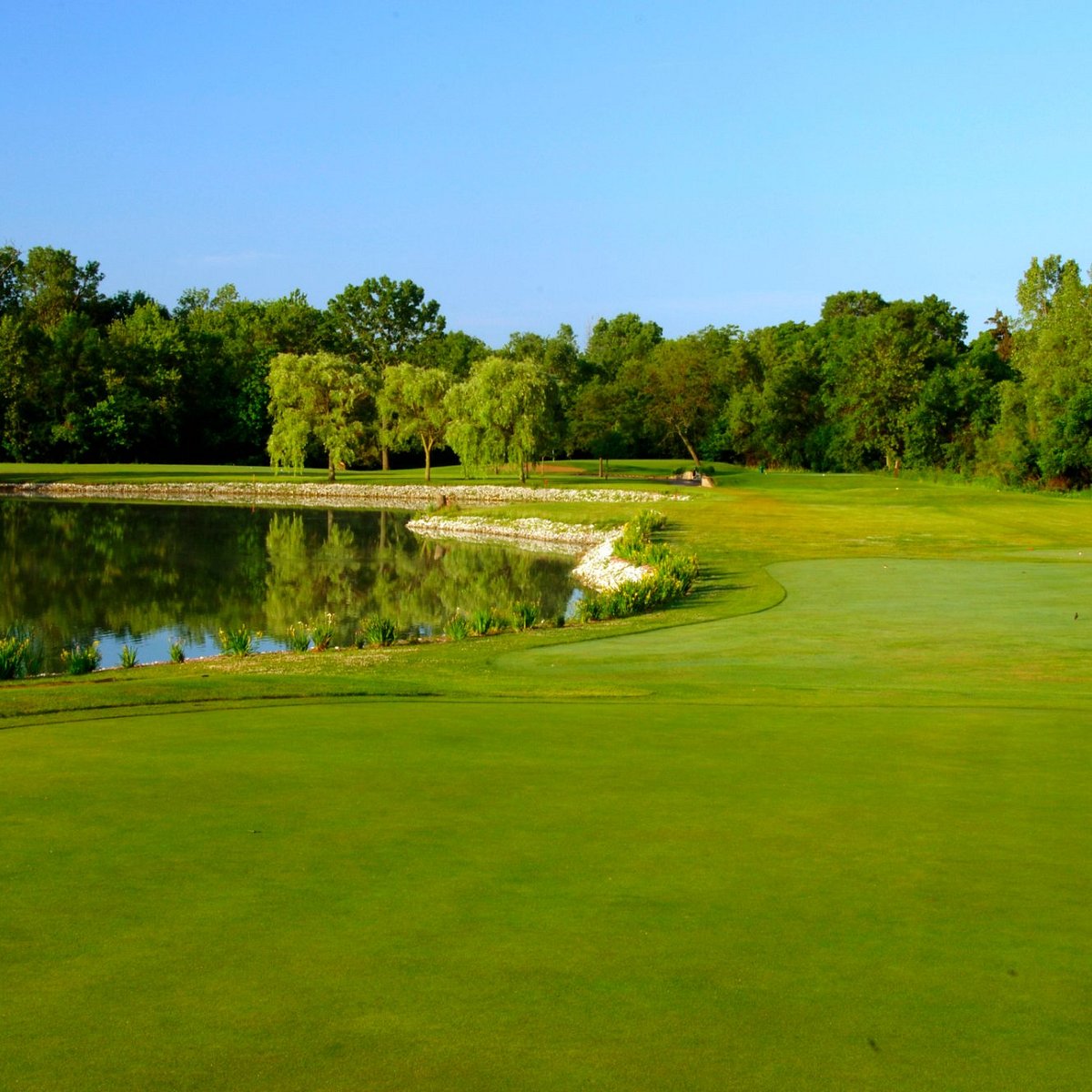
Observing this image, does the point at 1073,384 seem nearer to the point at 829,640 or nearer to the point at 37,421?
the point at 829,640

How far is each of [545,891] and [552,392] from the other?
63.2 m

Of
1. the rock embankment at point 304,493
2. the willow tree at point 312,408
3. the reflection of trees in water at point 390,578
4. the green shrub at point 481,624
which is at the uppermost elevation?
the willow tree at point 312,408

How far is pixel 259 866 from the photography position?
231 inches

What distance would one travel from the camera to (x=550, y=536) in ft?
160

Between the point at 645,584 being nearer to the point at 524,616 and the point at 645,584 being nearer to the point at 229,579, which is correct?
the point at 524,616

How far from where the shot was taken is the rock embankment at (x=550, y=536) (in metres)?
35.8

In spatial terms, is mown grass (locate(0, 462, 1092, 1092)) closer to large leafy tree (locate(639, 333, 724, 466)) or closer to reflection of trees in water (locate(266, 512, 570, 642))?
reflection of trees in water (locate(266, 512, 570, 642))

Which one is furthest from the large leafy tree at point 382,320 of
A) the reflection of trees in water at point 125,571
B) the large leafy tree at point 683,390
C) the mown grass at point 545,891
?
the mown grass at point 545,891

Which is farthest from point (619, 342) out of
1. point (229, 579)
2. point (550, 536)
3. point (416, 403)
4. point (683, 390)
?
point (229, 579)

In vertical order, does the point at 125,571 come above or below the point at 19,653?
below

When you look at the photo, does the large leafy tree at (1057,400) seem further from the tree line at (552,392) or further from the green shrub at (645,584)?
the green shrub at (645,584)

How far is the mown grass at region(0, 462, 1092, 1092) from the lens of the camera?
4.00 metres

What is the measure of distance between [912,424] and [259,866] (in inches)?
3306

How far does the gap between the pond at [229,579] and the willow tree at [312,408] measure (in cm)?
2010
